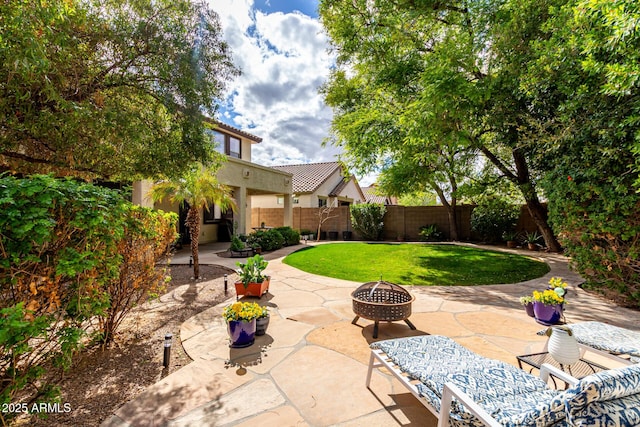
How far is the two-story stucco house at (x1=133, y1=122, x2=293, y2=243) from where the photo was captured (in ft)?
43.4

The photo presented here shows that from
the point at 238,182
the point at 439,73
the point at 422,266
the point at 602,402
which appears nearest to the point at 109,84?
the point at 602,402

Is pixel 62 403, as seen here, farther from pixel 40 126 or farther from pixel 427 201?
pixel 427 201

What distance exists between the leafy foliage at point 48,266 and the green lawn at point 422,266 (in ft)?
19.5

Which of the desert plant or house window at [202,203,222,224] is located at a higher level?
house window at [202,203,222,224]

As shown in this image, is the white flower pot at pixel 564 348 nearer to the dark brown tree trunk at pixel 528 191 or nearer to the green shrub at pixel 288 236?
the dark brown tree trunk at pixel 528 191

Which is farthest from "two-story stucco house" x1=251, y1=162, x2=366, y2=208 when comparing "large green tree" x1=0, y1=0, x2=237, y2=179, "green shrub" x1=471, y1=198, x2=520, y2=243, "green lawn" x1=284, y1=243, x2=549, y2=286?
"large green tree" x1=0, y1=0, x2=237, y2=179

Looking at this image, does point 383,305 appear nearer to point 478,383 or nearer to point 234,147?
point 478,383

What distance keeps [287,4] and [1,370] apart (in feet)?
32.6

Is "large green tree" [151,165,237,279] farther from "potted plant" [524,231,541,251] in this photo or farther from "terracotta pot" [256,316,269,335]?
"potted plant" [524,231,541,251]

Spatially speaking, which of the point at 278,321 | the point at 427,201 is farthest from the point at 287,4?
the point at 427,201

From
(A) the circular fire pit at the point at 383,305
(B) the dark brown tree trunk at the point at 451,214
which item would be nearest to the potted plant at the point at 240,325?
(A) the circular fire pit at the point at 383,305

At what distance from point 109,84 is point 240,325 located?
5.34m

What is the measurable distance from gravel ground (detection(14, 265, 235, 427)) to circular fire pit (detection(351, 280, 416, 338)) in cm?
245

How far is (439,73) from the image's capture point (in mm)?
7625
